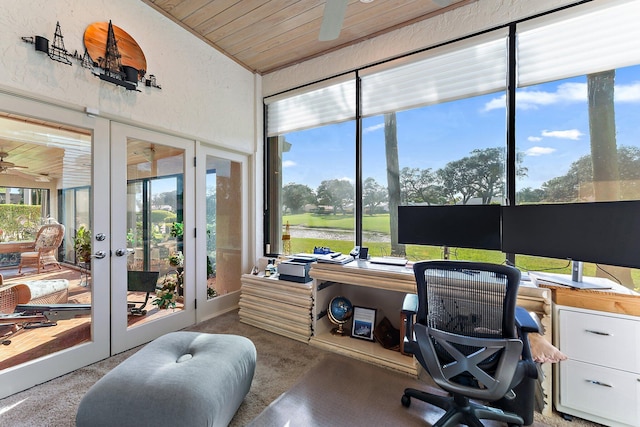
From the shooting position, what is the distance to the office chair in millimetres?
1316

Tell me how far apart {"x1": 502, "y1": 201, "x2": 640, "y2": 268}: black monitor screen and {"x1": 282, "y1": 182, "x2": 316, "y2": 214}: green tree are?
2171 mm

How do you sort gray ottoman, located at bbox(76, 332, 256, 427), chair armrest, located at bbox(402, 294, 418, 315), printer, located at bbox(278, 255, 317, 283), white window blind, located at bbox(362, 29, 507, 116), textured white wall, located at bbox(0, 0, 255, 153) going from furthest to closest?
1. printer, located at bbox(278, 255, 317, 283)
2. white window blind, located at bbox(362, 29, 507, 116)
3. textured white wall, located at bbox(0, 0, 255, 153)
4. chair armrest, located at bbox(402, 294, 418, 315)
5. gray ottoman, located at bbox(76, 332, 256, 427)

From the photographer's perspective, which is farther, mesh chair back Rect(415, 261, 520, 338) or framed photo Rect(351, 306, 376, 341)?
framed photo Rect(351, 306, 376, 341)

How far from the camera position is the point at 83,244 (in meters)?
2.28

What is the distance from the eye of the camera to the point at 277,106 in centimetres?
372

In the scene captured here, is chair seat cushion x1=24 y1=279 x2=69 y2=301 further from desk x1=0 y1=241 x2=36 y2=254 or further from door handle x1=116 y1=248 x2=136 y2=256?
door handle x1=116 y1=248 x2=136 y2=256

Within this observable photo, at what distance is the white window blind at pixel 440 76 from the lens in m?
2.38

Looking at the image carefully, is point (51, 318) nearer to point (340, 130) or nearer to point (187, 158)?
point (187, 158)

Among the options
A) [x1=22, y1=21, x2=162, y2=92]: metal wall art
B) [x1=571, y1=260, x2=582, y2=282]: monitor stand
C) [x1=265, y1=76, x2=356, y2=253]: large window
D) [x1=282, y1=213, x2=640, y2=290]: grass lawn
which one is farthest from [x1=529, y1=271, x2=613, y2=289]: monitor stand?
[x1=22, y1=21, x2=162, y2=92]: metal wall art

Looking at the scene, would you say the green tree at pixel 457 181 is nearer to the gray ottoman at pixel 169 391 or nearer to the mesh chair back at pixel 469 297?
the mesh chair back at pixel 469 297

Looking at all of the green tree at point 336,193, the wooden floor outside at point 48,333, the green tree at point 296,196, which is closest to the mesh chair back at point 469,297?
the green tree at point 336,193

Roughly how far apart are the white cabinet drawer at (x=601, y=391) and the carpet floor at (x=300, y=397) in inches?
5.3

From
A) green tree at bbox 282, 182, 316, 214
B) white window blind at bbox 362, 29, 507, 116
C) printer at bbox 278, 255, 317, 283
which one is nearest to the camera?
white window blind at bbox 362, 29, 507, 116

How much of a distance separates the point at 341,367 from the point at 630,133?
112 inches
